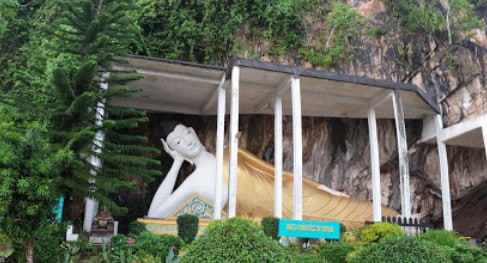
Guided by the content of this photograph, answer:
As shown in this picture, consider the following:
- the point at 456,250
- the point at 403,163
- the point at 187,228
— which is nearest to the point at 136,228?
the point at 187,228

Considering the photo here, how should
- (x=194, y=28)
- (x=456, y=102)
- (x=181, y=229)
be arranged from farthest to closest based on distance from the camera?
(x=456, y=102) → (x=194, y=28) → (x=181, y=229)

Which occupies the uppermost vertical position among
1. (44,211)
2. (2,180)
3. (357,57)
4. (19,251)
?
(357,57)

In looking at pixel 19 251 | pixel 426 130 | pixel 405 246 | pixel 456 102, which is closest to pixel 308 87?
pixel 426 130

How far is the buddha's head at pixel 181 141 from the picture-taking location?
952cm

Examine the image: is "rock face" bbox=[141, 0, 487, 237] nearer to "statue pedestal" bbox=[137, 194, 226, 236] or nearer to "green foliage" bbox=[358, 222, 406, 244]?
"statue pedestal" bbox=[137, 194, 226, 236]

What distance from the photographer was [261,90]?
30.7 feet

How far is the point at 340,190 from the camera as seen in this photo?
1109cm

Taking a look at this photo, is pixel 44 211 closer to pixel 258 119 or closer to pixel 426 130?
pixel 258 119

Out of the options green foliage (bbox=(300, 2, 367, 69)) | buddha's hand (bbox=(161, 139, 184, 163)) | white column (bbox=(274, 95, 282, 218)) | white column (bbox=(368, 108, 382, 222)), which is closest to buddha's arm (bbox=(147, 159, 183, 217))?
buddha's hand (bbox=(161, 139, 184, 163))

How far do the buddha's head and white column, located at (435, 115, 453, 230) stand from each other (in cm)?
598

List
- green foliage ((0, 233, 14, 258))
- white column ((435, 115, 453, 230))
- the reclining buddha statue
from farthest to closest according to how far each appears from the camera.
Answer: white column ((435, 115, 453, 230)) → the reclining buddha statue → green foliage ((0, 233, 14, 258))

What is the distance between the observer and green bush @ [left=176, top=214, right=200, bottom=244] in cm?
702

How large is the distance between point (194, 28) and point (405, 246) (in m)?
8.04

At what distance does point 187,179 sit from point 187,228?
7.30 feet
